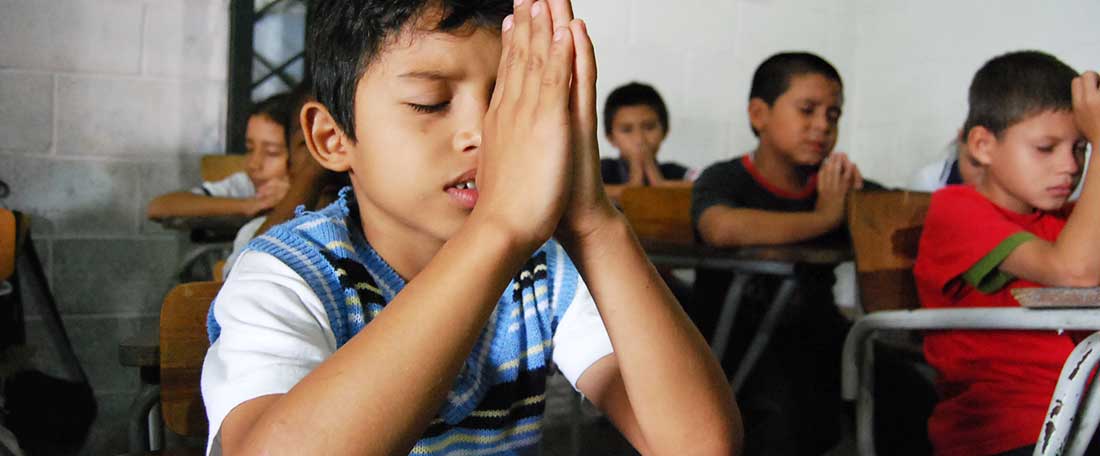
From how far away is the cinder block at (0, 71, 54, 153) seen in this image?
2.70 m

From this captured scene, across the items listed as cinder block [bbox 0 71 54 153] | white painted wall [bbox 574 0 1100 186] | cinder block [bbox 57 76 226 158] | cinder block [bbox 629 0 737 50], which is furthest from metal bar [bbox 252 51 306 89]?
cinder block [bbox 629 0 737 50]

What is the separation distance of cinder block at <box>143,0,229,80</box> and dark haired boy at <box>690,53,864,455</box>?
163 centimetres

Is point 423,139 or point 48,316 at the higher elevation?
point 423,139

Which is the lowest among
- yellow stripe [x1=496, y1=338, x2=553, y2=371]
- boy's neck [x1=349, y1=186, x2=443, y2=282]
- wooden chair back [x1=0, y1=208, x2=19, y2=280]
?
wooden chair back [x1=0, y1=208, x2=19, y2=280]

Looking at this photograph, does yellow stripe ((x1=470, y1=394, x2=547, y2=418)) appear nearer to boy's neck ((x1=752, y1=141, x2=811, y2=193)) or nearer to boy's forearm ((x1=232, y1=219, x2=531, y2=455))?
boy's forearm ((x1=232, y1=219, x2=531, y2=455))

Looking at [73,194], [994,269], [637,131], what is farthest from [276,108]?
[994,269]

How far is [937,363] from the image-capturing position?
1.51m

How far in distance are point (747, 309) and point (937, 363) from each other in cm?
90

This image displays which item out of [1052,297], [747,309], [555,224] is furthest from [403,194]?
[747,309]

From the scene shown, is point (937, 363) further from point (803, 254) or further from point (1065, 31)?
point (1065, 31)

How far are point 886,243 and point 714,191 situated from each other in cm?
74

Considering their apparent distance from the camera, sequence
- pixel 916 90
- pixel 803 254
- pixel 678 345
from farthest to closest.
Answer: pixel 916 90 → pixel 803 254 → pixel 678 345

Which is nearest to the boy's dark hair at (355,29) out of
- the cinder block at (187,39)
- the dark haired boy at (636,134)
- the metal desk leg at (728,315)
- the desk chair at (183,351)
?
the desk chair at (183,351)

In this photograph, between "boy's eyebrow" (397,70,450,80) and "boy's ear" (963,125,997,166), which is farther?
"boy's ear" (963,125,997,166)
